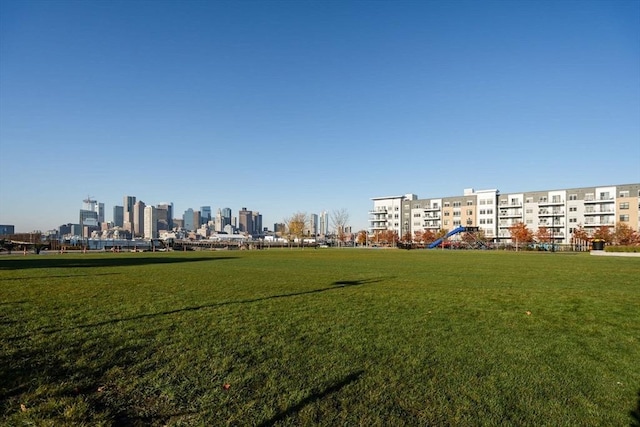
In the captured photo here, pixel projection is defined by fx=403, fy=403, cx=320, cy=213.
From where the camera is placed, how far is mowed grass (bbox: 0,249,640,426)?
4453 mm

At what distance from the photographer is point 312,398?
4762mm

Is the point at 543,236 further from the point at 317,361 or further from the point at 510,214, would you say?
the point at 317,361

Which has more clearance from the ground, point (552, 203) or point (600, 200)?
point (600, 200)

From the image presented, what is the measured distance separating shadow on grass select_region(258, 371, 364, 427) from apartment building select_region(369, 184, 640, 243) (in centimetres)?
10535

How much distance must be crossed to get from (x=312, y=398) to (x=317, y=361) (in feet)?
4.30

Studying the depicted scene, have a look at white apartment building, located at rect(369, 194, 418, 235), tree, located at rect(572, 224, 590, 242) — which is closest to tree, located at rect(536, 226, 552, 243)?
tree, located at rect(572, 224, 590, 242)

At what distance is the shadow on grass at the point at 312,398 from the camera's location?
168 inches

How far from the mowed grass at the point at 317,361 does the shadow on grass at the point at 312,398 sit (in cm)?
2

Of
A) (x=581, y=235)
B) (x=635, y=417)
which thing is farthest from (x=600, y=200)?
(x=635, y=417)

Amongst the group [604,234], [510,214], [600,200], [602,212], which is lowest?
[604,234]

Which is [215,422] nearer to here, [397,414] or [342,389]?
[342,389]

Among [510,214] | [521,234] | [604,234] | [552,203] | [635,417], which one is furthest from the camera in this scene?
[510,214]

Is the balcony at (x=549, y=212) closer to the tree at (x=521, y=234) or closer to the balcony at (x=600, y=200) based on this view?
the balcony at (x=600, y=200)

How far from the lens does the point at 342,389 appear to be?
16.5ft
